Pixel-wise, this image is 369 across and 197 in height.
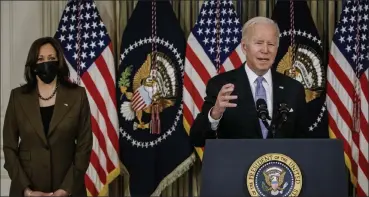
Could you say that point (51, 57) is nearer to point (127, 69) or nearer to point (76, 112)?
point (76, 112)

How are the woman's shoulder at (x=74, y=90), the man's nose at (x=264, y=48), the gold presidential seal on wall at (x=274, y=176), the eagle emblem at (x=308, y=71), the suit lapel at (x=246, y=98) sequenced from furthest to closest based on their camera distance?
the eagle emblem at (x=308, y=71)
the woman's shoulder at (x=74, y=90)
the man's nose at (x=264, y=48)
the suit lapel at (x=246, y=98)
the gold presidential seal on wall at (x=274, y=176)

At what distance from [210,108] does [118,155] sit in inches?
107

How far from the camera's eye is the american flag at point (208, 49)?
5.17 meters

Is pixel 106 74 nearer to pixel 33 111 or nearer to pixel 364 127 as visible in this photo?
pixel 33 111

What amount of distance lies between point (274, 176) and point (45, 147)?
4.82 feet

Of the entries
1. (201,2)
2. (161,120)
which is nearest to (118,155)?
(161,120)

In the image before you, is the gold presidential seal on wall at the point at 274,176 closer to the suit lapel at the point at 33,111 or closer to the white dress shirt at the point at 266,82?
the white dress shirt at the point at 266,82

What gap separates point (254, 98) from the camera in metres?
2.70

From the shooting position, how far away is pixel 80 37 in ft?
17.2

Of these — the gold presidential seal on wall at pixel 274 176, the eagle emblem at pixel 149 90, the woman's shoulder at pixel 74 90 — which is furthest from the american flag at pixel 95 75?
the gold presidential seal on wall at pixel 274 176

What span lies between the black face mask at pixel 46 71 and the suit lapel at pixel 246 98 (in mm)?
1053

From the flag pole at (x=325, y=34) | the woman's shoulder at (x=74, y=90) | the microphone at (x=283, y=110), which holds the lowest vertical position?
the microphone at (x=283, y=110)

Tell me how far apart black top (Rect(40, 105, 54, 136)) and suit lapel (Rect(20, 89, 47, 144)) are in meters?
0.03

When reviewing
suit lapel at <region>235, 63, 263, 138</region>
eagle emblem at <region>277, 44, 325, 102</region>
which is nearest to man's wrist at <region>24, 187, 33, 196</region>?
suit lapel at <region>235, 63, 263, 138</region>
